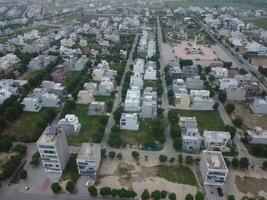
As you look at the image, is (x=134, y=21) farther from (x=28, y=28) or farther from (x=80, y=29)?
(x=28, y=28)

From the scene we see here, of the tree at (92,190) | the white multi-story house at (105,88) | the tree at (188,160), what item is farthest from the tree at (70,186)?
the white multi-story house at (105,88)

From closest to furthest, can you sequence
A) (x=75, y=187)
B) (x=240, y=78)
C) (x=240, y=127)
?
(x=75, y=187), (x=240, y=127), (x=240, y=78)

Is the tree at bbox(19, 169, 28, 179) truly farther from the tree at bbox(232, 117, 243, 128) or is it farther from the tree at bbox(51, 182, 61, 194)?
the tree at bbox(232, 117, 243, 128)

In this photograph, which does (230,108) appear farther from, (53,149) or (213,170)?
(53,149)

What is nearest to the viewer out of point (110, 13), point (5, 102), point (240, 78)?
point (5, 102)

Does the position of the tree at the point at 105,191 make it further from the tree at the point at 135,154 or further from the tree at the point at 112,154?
the tree at the point at 135,154

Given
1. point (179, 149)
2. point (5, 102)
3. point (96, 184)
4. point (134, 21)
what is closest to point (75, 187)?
point (96, 184)

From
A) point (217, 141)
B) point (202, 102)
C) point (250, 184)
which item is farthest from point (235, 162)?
point (202, 102)

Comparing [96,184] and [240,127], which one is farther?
[240,127]
